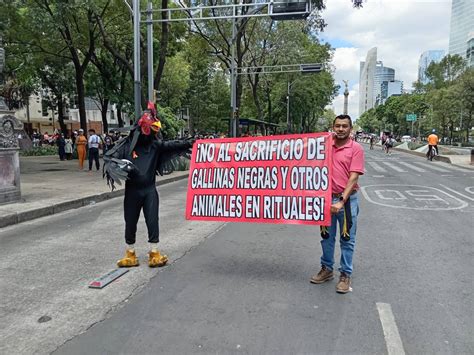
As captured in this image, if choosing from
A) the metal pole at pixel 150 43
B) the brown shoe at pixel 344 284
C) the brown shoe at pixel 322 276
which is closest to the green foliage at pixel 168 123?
the metal pole at pixel 150 43

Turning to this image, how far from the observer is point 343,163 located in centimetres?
430

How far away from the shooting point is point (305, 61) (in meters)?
37.4

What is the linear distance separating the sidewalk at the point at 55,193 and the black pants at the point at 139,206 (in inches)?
150

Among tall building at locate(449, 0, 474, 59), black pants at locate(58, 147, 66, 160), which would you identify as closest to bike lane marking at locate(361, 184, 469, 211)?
black pants at locate(58, 147, 66, 160)

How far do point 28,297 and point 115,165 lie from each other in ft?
5.25

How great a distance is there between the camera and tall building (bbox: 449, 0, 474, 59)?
105562 millimetres

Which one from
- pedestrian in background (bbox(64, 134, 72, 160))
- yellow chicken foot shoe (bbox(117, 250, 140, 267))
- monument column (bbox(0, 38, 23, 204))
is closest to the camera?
yellow chicken foot shoe (bbox(117, 250, 140, 267))

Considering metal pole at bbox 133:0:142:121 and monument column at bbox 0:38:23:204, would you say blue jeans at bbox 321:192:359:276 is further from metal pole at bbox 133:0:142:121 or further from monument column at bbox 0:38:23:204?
metal pole at bbox 133:0:142:121

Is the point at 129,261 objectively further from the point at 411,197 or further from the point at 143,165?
the point at 411,197

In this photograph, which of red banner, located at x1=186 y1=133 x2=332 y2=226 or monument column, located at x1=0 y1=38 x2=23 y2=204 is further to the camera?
monument column, located at x1=0 y1=38 x2=23 y2=204

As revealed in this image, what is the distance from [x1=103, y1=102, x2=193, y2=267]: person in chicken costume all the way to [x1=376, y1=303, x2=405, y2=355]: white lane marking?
260 cm

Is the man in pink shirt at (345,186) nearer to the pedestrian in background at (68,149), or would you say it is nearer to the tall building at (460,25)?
the pedestrian in background at (68,149)

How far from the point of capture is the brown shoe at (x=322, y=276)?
4535 mm

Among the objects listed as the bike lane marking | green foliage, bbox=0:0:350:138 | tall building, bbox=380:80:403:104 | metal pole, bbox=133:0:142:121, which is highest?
tall building, bbox=380:80:403:104
